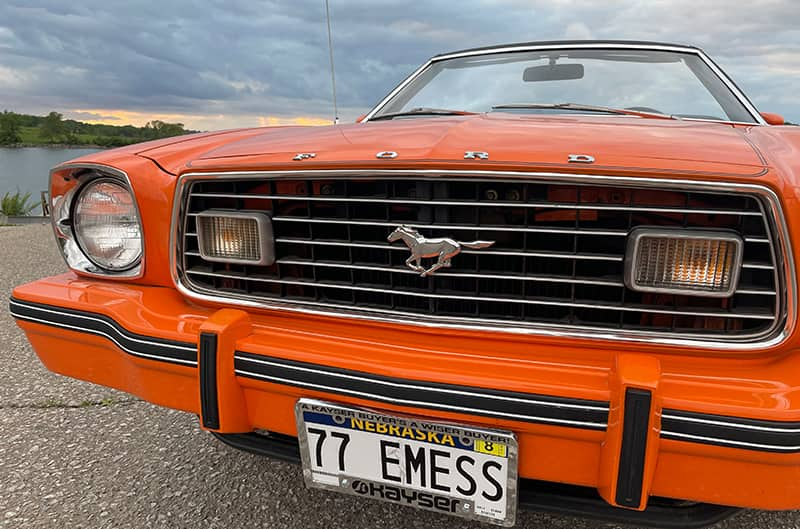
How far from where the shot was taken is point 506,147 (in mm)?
1249

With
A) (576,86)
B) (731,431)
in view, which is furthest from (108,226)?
(576,86)

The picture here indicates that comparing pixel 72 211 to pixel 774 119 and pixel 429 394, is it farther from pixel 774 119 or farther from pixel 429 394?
pixel 774 119

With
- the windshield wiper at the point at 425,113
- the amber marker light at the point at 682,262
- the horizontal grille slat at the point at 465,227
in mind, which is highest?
the windshield wiper at the point at 425,113

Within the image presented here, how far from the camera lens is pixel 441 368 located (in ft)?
3.91

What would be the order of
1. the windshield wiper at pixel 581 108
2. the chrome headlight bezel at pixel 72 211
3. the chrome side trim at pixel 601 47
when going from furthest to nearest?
1. the chrome side trim at pixel 601 47
2. the windshield wiper at pixel 581 108
3. the chrome headlight bezel at pixel 72 211

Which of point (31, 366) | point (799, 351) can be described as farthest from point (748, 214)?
point (31, 366)

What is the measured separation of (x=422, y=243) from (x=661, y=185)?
510 millimetres

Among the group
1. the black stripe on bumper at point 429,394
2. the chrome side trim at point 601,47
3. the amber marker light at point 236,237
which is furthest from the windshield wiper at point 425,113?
the black stripe on bumper at point 429,394

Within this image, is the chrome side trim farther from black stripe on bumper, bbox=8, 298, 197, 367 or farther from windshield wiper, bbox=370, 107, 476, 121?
black stripe on bumper, bbox=8, 298, 197, 367

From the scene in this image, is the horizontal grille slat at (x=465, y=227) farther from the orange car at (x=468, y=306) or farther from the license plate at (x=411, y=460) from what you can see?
the license plate at (x=411, y=460)

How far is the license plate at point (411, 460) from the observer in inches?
45.3

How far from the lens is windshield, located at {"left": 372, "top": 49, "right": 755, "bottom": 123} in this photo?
6.85 ft

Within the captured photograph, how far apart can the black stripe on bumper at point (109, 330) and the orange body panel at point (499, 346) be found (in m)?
0.02

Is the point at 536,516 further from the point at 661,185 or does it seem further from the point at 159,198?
the point at 159,198
